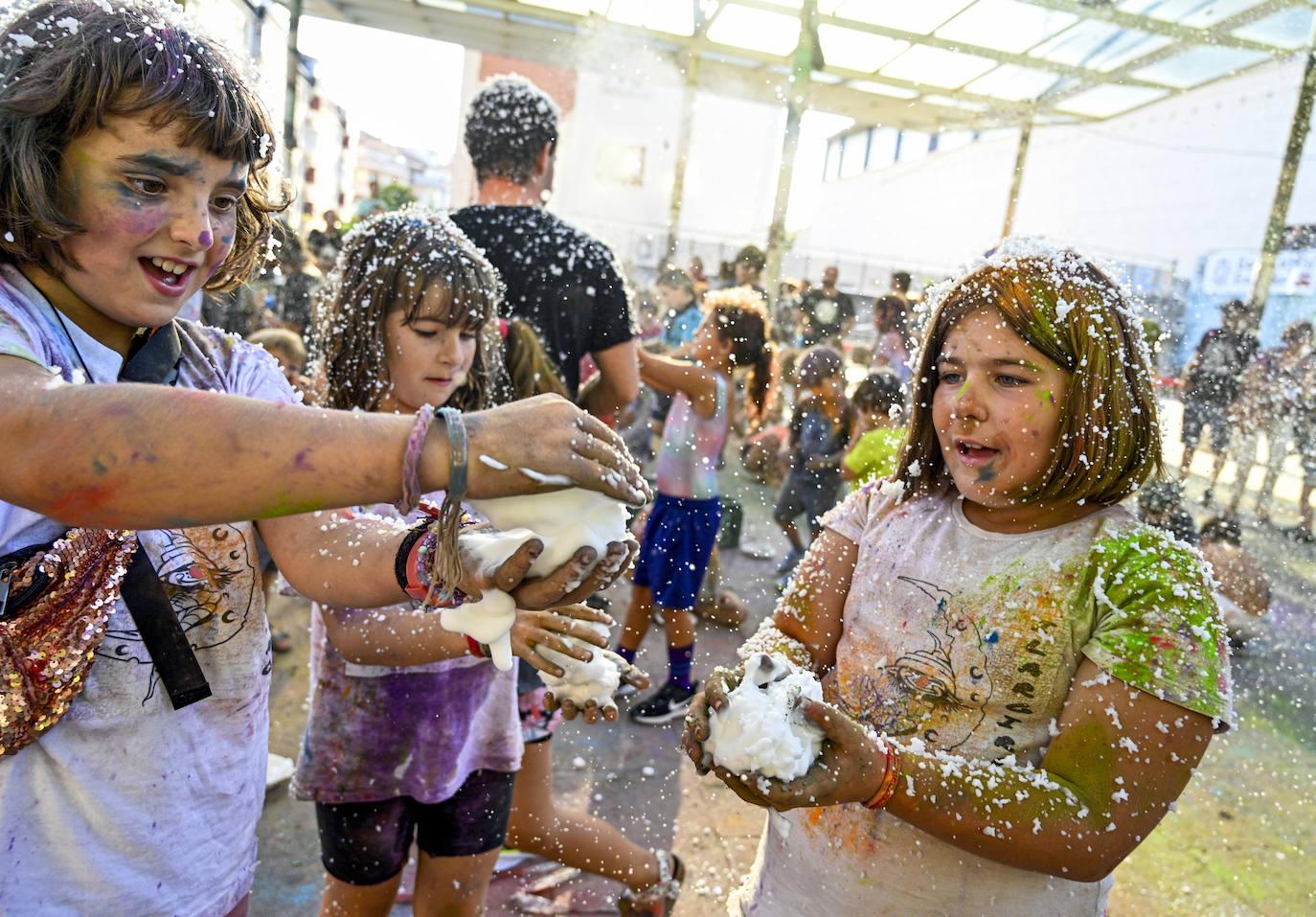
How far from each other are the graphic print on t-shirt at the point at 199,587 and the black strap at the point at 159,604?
0.05 feet

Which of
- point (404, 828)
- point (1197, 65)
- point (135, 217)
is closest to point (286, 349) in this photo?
point (404, 828)

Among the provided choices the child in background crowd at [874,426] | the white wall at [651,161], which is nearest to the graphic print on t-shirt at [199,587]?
the child in background crowd at [874,426]

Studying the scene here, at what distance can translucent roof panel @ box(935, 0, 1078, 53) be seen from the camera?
309 inches

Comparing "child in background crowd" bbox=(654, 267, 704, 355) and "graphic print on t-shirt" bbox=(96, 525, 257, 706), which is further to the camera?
"child in background crowd" bbox=(654, 267, 704, 355)

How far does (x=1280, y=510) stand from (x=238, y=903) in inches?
409

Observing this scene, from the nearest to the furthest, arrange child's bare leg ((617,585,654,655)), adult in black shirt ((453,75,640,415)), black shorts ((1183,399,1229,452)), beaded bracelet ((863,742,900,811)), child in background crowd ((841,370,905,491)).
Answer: beaded bracelet ((863,742,900,811)) → adult in black shirt ((453,75,640,415)) → child's bare leg ((617,585,654,655)) → child in background crowd ((841,370,905,491)) → black shorts ((1183,399,1229,452))

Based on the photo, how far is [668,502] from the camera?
4.03 meters

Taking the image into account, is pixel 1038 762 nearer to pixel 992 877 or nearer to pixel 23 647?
pixel 992 877

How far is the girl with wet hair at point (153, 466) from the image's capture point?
880 mm

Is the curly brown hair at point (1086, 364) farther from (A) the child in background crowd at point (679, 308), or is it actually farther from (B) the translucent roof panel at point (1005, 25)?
(B) the translucent roof panel at point (1005, 25)

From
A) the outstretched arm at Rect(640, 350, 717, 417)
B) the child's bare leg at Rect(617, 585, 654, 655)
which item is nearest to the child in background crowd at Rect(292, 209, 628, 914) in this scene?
the outstretched arm at Rect(640, 350, 717, 417)

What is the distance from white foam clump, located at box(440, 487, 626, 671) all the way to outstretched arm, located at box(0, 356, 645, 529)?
11 cm

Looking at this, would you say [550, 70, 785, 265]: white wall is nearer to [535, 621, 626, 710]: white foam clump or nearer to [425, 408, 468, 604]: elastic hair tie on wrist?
[535, 621, 626, 710]: white foam clump

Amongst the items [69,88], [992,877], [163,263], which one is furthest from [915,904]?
[69,88]
